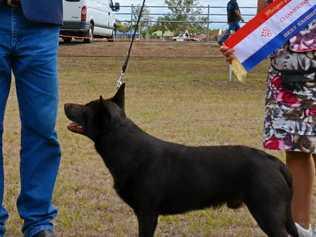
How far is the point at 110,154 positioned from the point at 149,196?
358 millimetres

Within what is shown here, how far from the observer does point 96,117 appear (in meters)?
3.96

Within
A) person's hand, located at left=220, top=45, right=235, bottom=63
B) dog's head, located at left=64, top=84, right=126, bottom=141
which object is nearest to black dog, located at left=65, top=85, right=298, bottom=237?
dog's head, located at left=64, top=84, right=126, bottom=141

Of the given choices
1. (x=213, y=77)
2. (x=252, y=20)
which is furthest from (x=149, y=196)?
(x=213, y=77)

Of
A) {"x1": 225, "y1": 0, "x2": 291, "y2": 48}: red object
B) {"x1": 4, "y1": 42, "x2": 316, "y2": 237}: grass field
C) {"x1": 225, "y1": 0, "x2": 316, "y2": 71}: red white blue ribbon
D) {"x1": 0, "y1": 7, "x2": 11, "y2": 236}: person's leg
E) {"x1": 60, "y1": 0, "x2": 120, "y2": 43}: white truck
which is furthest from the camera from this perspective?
{"x1": 60, "y1": 0, "x2": 120, "y2": 43}: white truck

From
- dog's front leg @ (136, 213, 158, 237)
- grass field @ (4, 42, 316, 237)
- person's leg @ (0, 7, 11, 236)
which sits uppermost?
person's leg @ (0, 7, 11, 236)

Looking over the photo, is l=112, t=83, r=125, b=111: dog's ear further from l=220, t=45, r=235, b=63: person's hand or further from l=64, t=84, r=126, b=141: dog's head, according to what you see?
l=220, t=45, r=235, b=63: person's hand

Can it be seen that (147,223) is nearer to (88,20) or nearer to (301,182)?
(301,182)

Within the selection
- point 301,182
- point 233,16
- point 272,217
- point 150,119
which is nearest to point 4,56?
point 272,217

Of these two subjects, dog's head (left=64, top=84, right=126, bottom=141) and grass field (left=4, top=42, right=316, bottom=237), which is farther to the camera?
grass field (left=4, top=42, right=316, bottom=237)

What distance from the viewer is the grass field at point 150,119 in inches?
187

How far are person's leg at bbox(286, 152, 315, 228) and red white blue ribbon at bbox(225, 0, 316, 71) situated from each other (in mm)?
653

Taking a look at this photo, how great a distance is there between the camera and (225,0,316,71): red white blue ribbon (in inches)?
154

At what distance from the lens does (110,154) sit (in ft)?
13.1

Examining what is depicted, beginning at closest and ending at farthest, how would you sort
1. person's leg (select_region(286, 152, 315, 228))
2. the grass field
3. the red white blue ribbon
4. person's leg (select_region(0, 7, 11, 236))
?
person's leg (select_region(0, 7, 11, 236)) < the red white blue ribbon < person's leg (select_region(286, 152, 315, 228)) < the grass field
